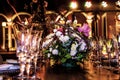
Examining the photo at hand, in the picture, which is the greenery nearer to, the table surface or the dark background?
the table surface

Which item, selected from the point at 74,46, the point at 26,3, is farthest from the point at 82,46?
the point at 26,3

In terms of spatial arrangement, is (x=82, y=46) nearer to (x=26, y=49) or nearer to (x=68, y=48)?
(x=68, y=48)

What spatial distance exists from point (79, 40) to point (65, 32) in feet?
0.64

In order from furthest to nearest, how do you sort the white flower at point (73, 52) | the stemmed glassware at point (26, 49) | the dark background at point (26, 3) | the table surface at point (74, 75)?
the dark background at point (26, 3) < the white flower at point (73, 52) < the stemmed glassware at point (26, 49) < the table surface at point (74, 75)

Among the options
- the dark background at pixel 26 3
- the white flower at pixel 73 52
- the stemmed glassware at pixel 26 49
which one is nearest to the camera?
the stemmed glassware at pixel 26 49

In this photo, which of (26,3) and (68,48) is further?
(26,3)

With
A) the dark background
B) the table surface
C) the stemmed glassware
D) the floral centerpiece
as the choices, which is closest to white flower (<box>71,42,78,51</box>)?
the floral centerpiece

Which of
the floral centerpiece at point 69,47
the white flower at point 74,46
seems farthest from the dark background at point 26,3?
the white flower at point 74,46

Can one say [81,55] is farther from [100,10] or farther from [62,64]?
[100,10]

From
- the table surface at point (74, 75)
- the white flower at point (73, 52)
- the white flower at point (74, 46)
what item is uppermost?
the white flower at point (74, 46)

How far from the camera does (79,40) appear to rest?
2.95 m

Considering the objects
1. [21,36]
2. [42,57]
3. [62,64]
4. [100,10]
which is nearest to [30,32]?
[21,36]

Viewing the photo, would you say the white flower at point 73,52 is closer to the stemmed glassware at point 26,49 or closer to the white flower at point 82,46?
the white flower at point 82,46

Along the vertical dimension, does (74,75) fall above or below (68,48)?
below
